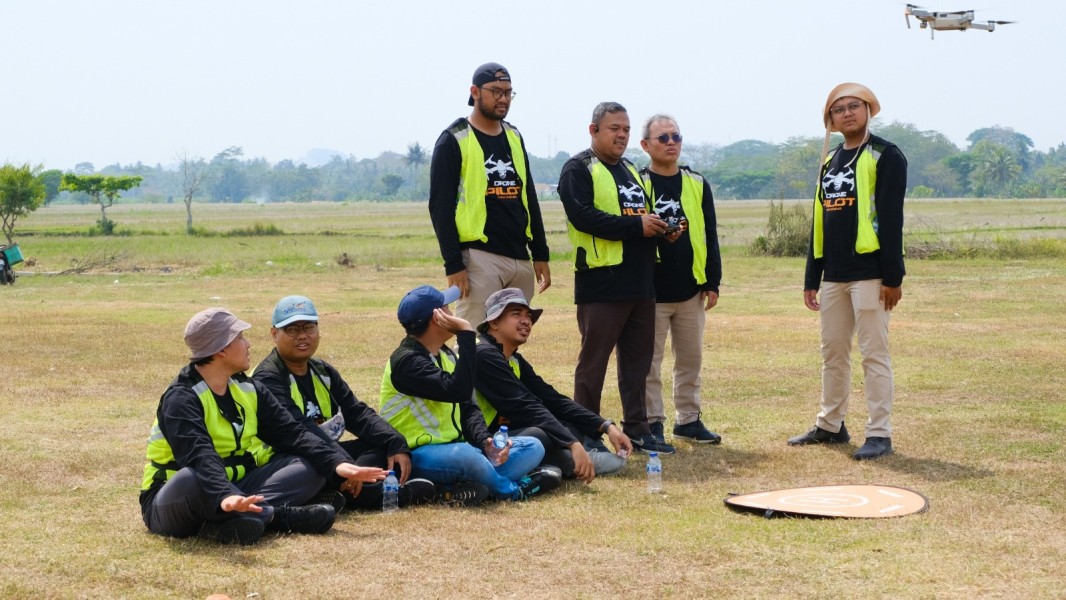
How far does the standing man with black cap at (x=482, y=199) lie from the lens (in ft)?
24.1

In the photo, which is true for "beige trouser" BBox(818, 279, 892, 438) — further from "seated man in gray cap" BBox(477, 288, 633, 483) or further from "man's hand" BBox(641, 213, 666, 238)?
"seated man in gray cap" BBox(477, 288, 633, 483)

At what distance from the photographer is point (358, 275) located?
92.3 feet

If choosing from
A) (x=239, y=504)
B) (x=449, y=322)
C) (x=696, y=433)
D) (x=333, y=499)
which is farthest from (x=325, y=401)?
(x=696, y=433)

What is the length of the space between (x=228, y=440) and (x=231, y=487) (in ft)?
1.25

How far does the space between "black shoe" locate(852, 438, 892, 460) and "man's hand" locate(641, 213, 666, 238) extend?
1829 millimetres

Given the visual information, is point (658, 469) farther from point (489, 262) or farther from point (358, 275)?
point (358, 275)

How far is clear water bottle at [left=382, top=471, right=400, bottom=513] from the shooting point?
242 inches

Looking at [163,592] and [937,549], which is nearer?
[163,592]

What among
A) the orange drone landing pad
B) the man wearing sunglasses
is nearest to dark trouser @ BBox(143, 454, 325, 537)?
the orange drone landing pad

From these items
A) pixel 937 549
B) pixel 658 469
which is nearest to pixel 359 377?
pixel 658 469

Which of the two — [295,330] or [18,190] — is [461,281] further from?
[18,190]

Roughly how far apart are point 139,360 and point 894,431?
8113 millimetres

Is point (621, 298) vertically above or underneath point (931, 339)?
above

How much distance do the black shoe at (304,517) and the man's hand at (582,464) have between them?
1534mm
